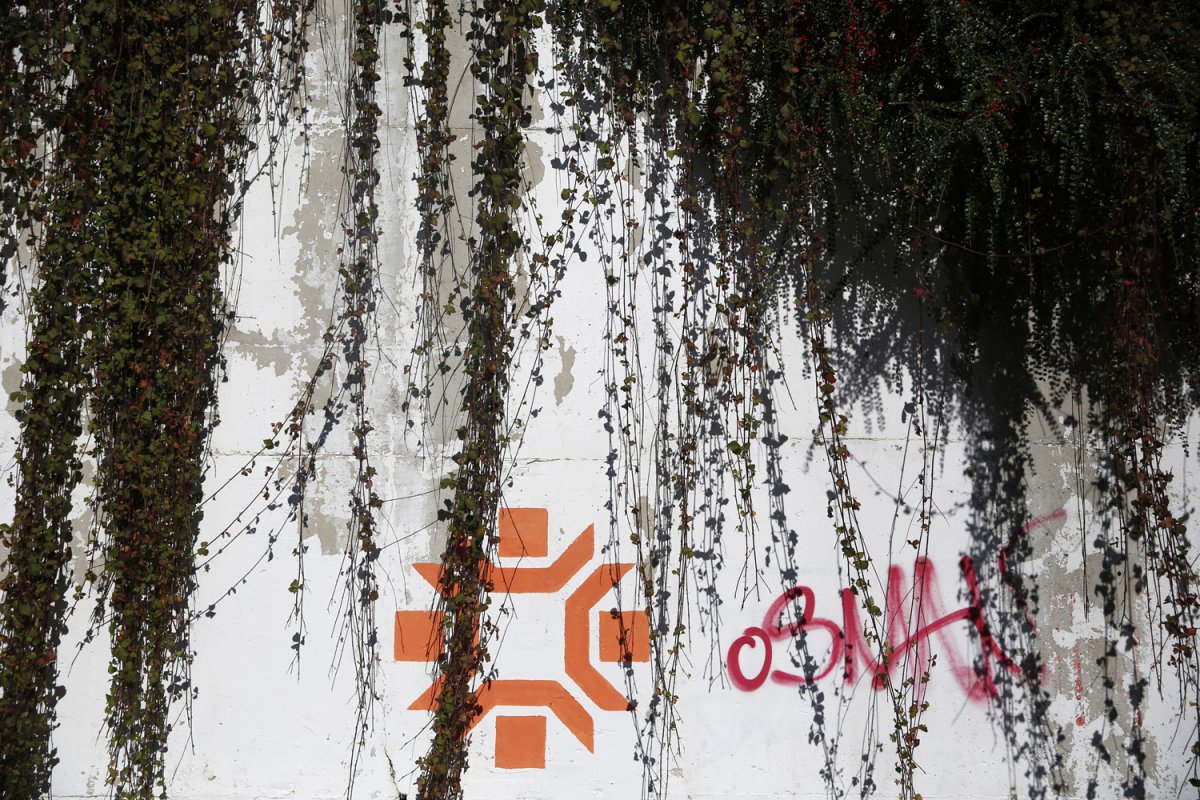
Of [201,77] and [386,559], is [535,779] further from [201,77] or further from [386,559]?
[201,77]

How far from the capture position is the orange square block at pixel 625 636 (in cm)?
327

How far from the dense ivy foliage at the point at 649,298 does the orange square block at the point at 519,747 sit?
0.14 metres

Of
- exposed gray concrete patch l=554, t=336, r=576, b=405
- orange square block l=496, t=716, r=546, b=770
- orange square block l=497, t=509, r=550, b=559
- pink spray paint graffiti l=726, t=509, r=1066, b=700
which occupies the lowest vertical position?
orange square block l=496, t=716, r=546, b=770

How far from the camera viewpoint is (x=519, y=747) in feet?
10.6

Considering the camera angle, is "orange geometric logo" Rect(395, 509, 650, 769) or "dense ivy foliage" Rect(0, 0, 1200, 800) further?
"orange geometric logo" Rect(395, 509, 650, 769)

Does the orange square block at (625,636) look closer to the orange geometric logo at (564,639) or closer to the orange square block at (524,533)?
the orange geometric logo at (564,639)

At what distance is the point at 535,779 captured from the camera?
3232mm

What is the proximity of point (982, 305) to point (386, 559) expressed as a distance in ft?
7.55

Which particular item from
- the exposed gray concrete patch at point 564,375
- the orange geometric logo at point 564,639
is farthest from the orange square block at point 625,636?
the exposed gray concrete patch at point 564,375

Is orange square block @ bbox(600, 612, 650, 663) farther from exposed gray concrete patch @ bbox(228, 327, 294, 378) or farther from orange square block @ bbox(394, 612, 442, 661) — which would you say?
exposed gray concrete patch @ bbox(228, 327, 294, 378)

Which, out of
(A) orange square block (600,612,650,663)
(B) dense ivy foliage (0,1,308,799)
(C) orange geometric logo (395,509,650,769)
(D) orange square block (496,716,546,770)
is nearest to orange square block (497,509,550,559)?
(C) orange geometric logo (395,509,650,769)

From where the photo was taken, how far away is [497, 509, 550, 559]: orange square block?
3.29m

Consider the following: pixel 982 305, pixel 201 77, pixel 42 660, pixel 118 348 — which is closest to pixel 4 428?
pixel 118 348

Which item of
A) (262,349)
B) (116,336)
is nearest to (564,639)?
(262,349)
